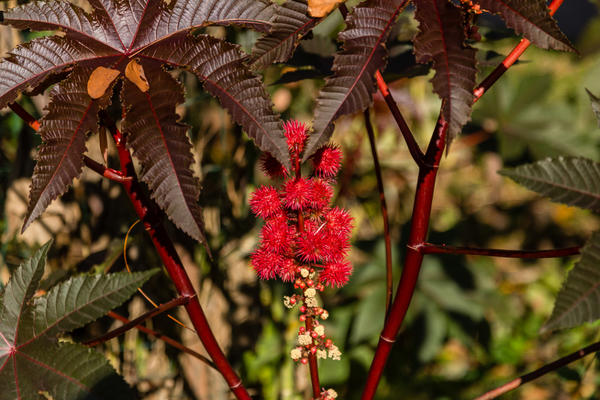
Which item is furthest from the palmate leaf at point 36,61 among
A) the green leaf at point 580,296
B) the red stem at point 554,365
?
the red stem at point 554,365

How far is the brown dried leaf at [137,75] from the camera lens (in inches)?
25.0

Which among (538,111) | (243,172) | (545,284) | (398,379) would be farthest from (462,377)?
(243,172)

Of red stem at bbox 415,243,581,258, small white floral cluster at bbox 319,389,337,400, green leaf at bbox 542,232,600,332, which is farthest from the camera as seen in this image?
small white floral cluster at bbox 319,389,337,400

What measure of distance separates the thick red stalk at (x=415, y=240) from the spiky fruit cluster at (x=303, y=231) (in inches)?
3.8

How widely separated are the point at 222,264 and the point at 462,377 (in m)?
1.27

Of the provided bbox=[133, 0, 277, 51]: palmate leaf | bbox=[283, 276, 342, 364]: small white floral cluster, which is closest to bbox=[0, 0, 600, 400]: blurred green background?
bbox=[133, 0, 277, 51]: palmate leaf

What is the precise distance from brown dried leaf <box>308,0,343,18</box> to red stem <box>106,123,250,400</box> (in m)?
0.32

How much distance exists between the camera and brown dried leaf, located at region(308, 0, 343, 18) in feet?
2.09

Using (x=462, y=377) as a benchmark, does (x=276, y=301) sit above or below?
above

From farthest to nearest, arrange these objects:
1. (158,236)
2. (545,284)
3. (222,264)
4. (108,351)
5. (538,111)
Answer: (545,284) → (538,111) → (222,264) → (108,351) → (158,236)

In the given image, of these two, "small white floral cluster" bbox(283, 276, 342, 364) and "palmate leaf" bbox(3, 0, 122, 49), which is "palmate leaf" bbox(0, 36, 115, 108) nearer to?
"palmate leaf" bbox(3, 0, 122, 49)

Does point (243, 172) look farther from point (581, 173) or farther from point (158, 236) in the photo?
point (581, 173)

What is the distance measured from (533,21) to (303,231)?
0.39 meters

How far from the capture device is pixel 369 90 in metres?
0.58
